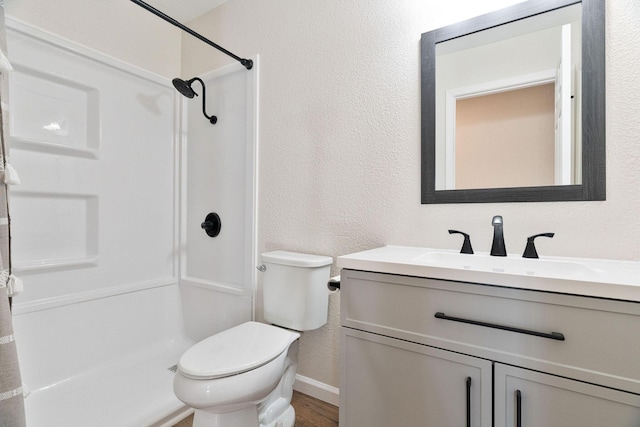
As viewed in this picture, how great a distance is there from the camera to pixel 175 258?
225 centimetres

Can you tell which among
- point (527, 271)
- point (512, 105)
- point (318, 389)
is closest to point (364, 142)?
point (512, 105)

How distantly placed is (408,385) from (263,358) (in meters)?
0.56

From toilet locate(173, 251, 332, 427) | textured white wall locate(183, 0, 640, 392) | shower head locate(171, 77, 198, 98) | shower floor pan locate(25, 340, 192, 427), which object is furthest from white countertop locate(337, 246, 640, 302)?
shower head locate(171, 77, 198, 98)

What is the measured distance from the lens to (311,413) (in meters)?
1.55

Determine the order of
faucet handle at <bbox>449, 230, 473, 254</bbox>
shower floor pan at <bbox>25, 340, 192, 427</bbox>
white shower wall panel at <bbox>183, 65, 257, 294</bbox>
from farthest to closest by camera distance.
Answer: white shower wall panel at <bbox>183, 65, 257, 294</bbox>, shower floor pan at <bbox>25, 340, 192, 427</bbox>, faucet handle at <bbox>449, 230, 473, 254</bbox>

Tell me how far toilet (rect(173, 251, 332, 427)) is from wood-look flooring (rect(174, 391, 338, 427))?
0.32 feet

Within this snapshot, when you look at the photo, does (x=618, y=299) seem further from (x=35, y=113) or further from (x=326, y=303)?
(x=35, y=113)

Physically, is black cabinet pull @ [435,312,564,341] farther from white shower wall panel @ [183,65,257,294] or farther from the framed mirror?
white shower wall panel @ [183,65,257,294]

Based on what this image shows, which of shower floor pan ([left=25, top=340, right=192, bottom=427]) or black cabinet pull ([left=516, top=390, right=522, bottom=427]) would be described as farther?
shower floor pan ([left=25, top=340, right=192, bottom=427])

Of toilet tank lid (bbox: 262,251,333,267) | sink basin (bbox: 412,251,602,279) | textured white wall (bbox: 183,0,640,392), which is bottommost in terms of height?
toilet tank lid (bbox: 262,251,333,267)

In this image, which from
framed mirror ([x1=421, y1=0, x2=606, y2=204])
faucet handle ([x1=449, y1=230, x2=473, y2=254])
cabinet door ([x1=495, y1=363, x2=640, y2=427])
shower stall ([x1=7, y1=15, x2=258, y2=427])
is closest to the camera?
cabinet door ([x1=495, y1=363, x2=640, y2=427])

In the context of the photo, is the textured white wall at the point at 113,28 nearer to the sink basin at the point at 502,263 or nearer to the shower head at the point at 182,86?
the shower head at the point at 182,86

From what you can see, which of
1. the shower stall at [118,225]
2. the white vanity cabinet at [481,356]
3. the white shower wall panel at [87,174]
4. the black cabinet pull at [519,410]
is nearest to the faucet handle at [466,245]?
the white vanity cabinet at [481,356]

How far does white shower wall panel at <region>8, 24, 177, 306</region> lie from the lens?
1.54 metres
